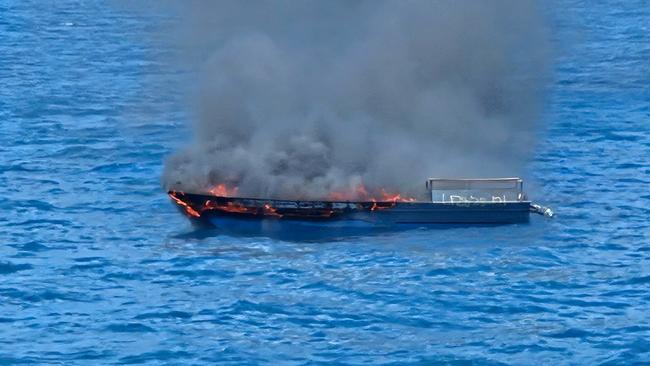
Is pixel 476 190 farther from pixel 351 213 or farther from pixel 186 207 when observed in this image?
pixel 186 207

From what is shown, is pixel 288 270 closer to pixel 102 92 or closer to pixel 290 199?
pixel 290 199

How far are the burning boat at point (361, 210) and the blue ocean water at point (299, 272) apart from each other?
1212 mm

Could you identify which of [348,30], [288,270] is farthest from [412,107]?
[288,270]

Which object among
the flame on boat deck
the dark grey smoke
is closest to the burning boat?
the flame on boat deck

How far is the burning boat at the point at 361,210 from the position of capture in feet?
313

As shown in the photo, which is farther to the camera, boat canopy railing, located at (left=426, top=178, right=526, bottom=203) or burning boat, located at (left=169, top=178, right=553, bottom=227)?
boat canopy railing, located at (left=426, top=178, right=526, bottom=203)

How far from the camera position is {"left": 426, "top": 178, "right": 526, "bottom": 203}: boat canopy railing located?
9719cm

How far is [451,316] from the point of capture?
80938 millimetres

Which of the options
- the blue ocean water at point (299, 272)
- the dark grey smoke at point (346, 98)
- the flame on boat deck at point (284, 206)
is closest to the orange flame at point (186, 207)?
the flame on boat deck at point (284, 206)

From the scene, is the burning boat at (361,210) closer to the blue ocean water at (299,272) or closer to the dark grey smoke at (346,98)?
the blue ocean water at (299,272)

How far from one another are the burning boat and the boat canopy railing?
0.17 metres

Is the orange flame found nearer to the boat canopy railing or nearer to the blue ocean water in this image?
the blue ocean water

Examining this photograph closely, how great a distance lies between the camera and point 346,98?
4498 inches

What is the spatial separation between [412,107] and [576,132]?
54.1 ft
